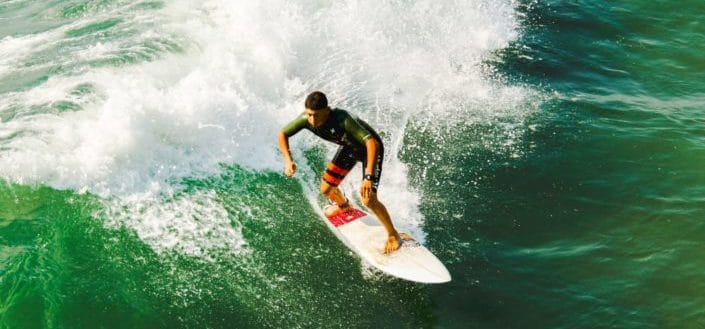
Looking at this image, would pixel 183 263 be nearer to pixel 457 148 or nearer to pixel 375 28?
pixel 457 148

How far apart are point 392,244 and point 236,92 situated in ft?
13.9

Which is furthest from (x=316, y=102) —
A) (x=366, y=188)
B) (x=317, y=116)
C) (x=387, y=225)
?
(x=387, y=225)

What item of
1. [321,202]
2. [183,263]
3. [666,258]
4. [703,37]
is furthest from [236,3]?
[703,37]

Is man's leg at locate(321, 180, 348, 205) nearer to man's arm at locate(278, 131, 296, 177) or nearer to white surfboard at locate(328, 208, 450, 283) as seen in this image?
white surfboard at locate(328, 208, 450, 283)

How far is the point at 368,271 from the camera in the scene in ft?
22.0

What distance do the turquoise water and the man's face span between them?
179cm

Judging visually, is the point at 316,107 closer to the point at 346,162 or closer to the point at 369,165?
the point at 369,165

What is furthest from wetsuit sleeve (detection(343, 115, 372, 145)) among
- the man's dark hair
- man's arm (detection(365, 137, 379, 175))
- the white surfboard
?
the white surfboard

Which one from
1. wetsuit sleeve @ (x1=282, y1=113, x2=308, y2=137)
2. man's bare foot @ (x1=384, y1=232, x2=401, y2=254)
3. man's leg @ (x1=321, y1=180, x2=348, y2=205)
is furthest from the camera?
man's leg @ (x1=321, y1=180, x2=348, y2=205)

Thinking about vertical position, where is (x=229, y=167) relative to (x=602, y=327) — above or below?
below

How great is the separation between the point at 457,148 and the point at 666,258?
344 centimetres

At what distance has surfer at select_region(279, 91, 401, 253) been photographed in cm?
602

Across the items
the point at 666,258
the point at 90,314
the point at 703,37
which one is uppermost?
the point at 703,37

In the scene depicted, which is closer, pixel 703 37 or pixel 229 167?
pixel 229 167
